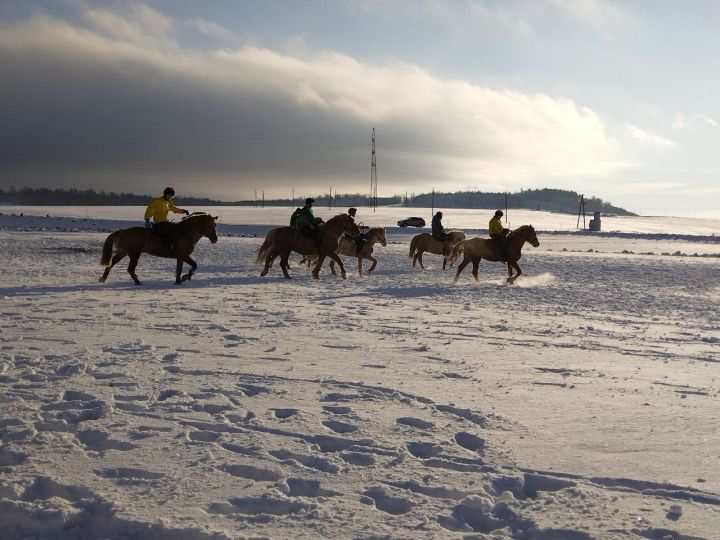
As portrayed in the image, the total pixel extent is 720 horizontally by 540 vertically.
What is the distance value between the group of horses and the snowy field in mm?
3491

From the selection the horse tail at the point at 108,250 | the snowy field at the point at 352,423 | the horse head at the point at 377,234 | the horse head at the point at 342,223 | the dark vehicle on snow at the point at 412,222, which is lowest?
the snowy field at the point at 352,423

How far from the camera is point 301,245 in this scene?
1645 centimetres

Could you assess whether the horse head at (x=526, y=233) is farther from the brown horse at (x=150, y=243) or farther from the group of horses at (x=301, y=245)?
the brown horse at (x=150, y=243)

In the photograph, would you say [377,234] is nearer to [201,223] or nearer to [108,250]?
[201,223]

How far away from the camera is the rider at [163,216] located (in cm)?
1391

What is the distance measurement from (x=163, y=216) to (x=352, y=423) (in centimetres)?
1107

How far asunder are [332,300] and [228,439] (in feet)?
26.5

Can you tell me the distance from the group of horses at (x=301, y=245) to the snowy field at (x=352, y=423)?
11.5 feet

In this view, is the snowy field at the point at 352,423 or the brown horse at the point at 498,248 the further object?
the brown horse at the point at 498,248

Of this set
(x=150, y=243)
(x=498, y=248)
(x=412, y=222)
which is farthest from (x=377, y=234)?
(x=412, y=222)

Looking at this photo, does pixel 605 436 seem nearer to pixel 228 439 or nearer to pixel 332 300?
pixel 228 439

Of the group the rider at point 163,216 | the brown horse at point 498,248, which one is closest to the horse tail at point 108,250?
the rider at point 163,216

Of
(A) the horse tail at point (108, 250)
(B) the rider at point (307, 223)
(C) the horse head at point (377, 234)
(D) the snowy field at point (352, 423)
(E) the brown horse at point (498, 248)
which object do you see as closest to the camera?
(D) the snowy field at point (352, 423)

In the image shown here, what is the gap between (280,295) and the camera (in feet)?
41.8
